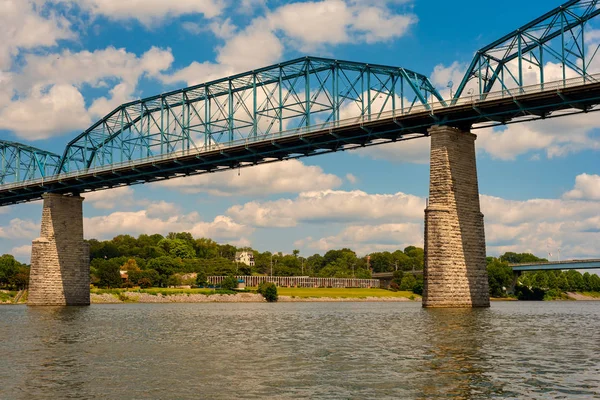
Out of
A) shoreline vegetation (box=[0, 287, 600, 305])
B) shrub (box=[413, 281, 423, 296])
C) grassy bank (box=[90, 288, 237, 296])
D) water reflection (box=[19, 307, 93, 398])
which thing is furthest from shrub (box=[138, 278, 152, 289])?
water reflection (box=[19, 307, 93, 398])

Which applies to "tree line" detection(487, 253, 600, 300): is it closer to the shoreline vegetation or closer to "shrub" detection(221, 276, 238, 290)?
the shoreline vegetation

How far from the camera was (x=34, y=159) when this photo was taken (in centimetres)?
11862

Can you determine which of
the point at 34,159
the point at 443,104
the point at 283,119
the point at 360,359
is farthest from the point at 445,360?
the point at 34,159

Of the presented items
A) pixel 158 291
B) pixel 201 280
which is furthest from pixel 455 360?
pixel 201 280

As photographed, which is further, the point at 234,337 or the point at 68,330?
the point at 68,330

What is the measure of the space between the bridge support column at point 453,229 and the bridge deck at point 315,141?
3.12 meters

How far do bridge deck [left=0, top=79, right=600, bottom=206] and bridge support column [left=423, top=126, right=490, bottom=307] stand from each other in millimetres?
3115

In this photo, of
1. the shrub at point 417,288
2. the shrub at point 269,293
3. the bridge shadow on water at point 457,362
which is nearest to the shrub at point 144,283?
the shrub at point 269,293

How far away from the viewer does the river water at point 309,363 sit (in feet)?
77.1

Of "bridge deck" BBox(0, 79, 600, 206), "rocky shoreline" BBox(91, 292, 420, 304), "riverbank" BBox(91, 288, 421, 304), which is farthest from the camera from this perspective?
"riverbank" BBox(91, 288, 421, 304)

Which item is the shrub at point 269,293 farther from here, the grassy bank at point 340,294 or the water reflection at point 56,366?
the water reflection at point 56,366

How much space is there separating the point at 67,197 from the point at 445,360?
281ft

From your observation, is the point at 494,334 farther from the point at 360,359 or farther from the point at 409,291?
the point at 409,291

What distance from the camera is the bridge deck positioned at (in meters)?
61.4
